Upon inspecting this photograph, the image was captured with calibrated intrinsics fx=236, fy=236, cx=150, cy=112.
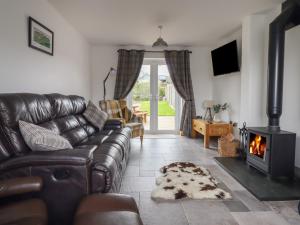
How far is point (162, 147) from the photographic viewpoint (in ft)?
15.4

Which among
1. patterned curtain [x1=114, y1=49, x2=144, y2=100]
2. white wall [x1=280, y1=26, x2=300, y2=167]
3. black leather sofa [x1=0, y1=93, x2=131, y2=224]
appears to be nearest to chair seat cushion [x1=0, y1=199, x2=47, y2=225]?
black leather sofa [x1=0, y1=93, x2=131, y2=224]

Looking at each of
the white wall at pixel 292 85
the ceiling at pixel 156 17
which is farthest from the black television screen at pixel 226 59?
the white wall at pixel 292 85

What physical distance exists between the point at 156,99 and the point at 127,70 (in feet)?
3.53

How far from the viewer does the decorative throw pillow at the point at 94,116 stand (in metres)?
Answer: 3.65

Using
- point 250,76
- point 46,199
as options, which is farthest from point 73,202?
point 250,76

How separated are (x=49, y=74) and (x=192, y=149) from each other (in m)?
2.84

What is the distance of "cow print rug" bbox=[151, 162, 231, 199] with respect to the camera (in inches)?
94.5

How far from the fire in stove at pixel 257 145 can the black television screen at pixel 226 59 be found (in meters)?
1.73

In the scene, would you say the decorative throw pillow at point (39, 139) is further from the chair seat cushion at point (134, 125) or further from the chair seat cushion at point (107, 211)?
the chair seat cushion at point (134, 125)

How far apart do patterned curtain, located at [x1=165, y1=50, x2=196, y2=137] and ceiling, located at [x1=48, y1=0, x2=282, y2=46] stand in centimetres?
61

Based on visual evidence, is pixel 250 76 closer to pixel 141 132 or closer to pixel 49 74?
pixel 141 132

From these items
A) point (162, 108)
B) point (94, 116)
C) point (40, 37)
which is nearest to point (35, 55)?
point (40, 37)

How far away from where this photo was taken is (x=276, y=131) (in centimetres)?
287

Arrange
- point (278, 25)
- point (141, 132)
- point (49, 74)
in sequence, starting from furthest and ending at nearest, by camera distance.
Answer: point (141, 132) < point (49, 74) < point (278, 25)
